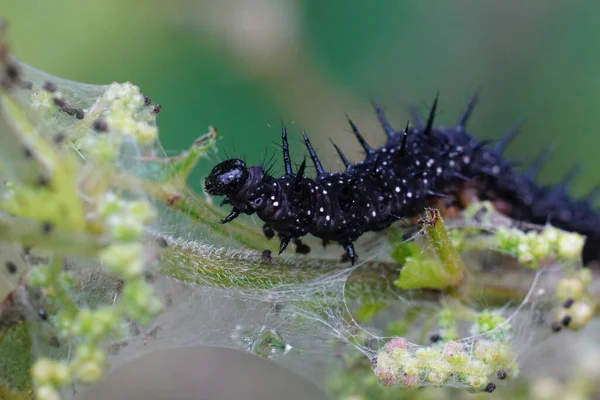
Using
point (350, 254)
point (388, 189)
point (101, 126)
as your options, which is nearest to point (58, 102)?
point (101, 126)

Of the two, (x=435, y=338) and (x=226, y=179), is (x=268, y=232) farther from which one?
(x=435, y=338)

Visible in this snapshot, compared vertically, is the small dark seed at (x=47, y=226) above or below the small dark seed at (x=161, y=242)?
below

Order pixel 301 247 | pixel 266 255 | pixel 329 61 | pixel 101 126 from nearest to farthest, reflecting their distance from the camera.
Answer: pixel 101 126 → pixel 266 255 → pixel 301 247 → pixel 329 61

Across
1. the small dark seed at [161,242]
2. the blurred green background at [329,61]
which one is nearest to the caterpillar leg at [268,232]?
the small dark seed at [161,242]

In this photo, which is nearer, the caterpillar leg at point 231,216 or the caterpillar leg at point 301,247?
the caterpillar leg at point 231,216

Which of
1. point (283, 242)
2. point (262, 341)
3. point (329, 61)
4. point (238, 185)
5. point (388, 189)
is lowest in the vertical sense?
point (262, 341)

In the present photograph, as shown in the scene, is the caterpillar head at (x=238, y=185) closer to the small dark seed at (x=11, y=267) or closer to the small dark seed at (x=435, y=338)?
the small dark seed at (x=11, y=267)

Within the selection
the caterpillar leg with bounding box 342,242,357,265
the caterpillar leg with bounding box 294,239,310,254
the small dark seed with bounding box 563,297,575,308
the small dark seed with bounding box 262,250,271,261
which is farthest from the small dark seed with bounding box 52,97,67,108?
the small dark seed with bounding box 563,297,575,308
